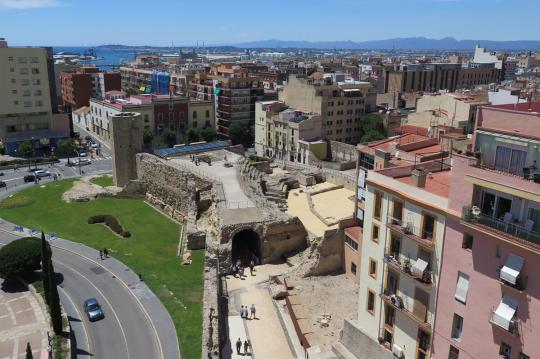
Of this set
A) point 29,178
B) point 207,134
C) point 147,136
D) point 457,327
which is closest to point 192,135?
point 207,134

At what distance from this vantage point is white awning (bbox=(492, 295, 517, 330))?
1870cm

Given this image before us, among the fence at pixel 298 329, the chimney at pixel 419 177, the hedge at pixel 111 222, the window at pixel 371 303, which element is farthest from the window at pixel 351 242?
the hedge at pixel 111 222

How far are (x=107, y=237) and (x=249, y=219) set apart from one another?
52.8ft

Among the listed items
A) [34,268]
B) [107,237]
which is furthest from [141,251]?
[34,268]

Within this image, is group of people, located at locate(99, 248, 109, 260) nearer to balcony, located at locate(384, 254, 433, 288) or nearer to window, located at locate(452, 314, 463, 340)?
balcony, located at locate(384, 254, 433, 288)

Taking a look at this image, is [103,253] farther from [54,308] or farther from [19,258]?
[54,308]

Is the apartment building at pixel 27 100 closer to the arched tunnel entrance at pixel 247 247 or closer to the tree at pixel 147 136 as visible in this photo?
the tree at pixel 147 136

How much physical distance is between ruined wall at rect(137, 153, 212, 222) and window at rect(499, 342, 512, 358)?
34648 mm

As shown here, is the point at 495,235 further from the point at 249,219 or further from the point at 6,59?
the point at 6,59

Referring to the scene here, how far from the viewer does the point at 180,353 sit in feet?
98.0

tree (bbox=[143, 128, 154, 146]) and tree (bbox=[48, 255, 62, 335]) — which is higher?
tree (bbox=[143, 128, 154, 146])

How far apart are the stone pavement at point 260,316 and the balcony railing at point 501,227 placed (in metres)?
15.3

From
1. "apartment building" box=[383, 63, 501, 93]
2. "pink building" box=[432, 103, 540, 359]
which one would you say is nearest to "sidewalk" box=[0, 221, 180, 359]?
"pink building" box=[432, 103, 540, 359]

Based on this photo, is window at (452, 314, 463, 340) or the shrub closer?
window at (452, 314, 463, 340)
